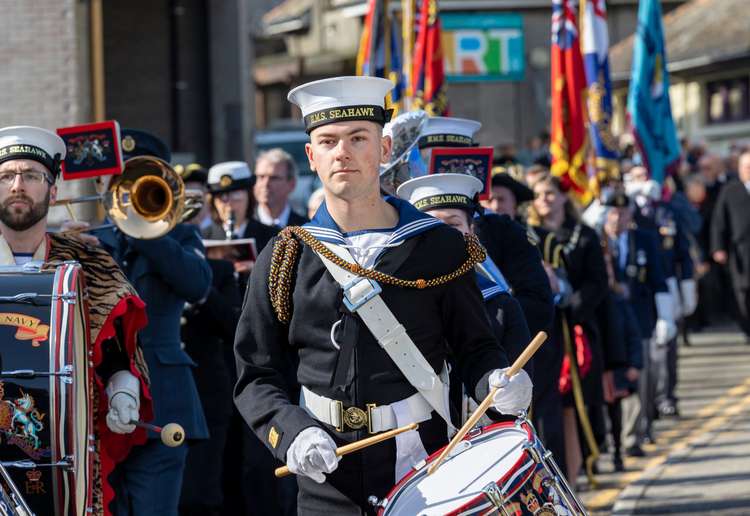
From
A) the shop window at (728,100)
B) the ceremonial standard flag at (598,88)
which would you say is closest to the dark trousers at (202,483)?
the ceremonial standard flag at (598,88)

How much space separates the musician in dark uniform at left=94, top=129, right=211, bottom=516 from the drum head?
2647 millimetres

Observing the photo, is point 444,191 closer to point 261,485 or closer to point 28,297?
point 28,297

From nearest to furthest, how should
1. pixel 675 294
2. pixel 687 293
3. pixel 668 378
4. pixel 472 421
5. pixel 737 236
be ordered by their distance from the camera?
pixel 472 421 → pixel 668 378 → pixel 675 294 → pixel 687 293 → pixel 737 236

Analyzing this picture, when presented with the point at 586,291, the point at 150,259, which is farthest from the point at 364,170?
the point at 586,291

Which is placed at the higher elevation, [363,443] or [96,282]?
[96,282]

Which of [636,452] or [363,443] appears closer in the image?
[363,443]

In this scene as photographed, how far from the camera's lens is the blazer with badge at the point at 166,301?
289 inches

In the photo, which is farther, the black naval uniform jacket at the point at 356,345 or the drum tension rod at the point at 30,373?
the drum tension rod at the point at 30,373

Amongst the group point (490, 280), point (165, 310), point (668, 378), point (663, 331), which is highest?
point (490, 280)

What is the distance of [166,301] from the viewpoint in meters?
7.54

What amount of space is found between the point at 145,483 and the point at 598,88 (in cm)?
919

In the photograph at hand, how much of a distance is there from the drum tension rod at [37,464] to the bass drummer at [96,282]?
0.42 metres

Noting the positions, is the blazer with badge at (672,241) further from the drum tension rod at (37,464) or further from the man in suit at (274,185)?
the drum tension rod at (37,464)

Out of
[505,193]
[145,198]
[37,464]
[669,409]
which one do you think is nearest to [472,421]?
[37,464]
